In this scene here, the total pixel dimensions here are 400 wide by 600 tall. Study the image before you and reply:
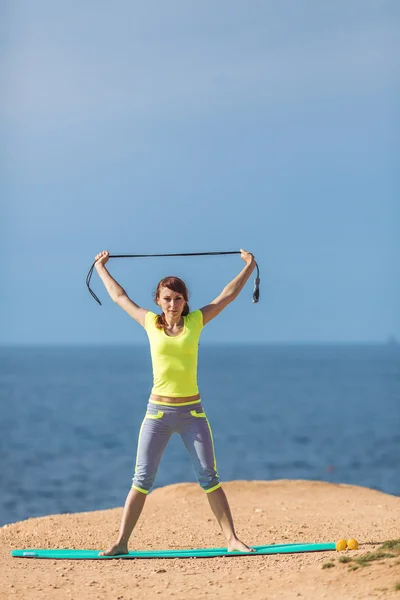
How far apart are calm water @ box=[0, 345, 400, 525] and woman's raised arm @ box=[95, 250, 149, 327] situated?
52.0 ft

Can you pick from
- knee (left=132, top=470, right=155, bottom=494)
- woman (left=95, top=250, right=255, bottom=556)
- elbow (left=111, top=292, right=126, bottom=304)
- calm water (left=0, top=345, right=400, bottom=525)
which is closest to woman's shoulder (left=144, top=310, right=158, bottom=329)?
woman (left=95, top=250, right=255, bottom=556)

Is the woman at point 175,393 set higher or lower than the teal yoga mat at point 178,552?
higher

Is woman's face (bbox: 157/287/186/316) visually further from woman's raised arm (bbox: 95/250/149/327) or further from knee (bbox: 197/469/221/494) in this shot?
knee (bbox: 197/469/221/494)

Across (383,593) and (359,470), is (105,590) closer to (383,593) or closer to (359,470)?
(383,593)

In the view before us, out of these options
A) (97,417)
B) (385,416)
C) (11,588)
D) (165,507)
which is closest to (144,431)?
(11,588)

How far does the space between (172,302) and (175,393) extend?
75cm

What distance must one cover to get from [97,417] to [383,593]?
2398 inches

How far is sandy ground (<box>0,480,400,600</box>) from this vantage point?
8.00 meters

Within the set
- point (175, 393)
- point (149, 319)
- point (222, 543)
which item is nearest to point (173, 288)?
point (149, 319)

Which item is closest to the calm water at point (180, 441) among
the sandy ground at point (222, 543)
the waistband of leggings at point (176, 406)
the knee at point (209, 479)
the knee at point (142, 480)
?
the sandy ground at point (222, 543)

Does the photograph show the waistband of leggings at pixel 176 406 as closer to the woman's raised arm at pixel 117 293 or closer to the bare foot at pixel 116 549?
the woman's raised arm at pixel 117 293

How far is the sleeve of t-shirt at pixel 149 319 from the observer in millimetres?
9098

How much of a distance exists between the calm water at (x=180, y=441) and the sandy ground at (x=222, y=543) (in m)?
12.5

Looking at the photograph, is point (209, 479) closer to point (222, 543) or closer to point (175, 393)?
point (175, 393)
